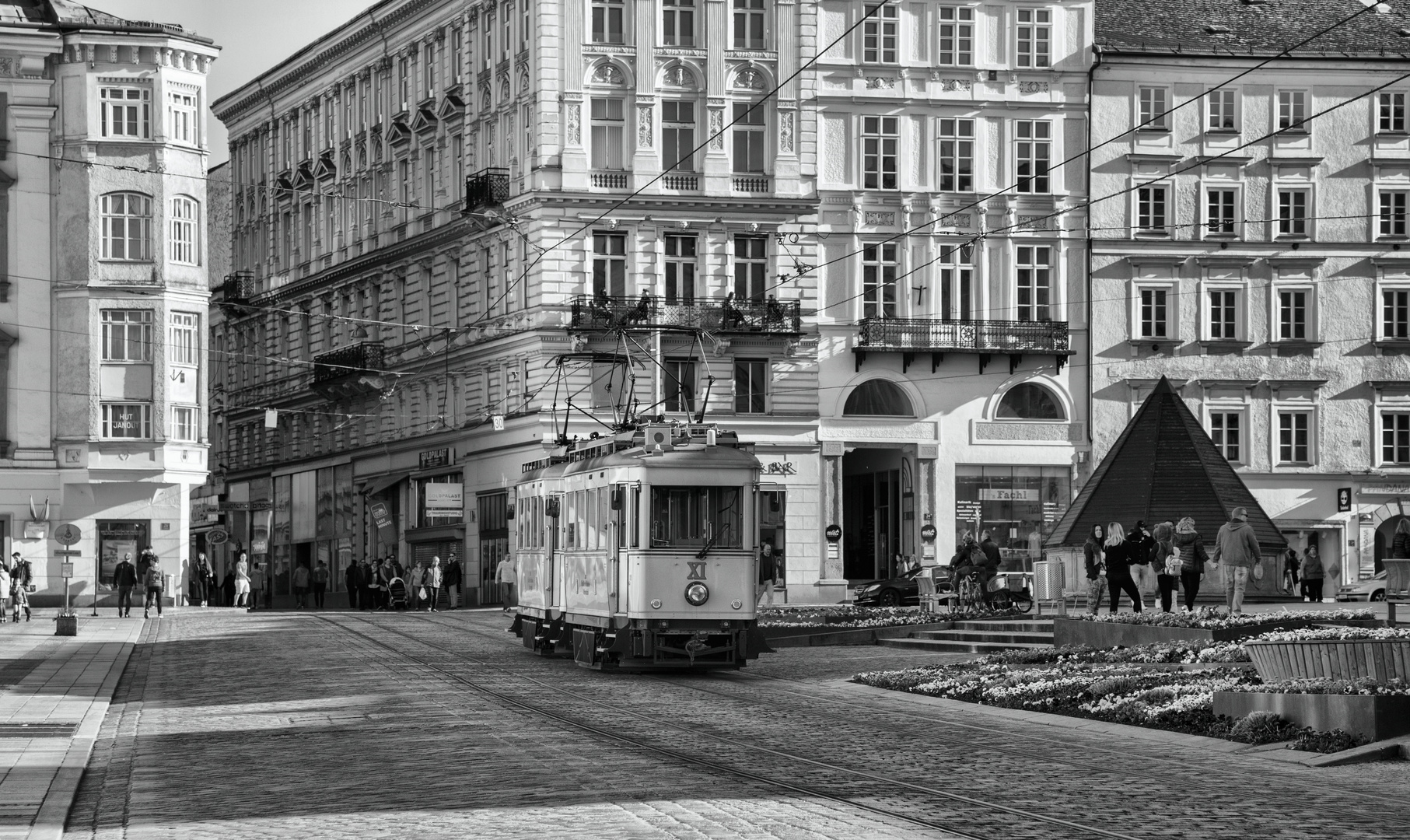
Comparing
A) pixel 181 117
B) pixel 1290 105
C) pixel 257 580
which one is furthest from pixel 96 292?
pixel 1290 105

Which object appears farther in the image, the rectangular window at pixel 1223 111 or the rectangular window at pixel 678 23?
the rectangular window at pixel 1223 111

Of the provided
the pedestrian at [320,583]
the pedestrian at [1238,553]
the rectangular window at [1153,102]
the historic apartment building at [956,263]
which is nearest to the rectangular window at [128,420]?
the pedestrian at [320,583]

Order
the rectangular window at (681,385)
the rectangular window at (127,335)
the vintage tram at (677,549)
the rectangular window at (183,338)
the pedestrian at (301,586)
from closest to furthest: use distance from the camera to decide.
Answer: the vintage tram at (677,549)
the rectangular window at (127,335)
the rectangular window at (183,338)
the rectangular window at (681,385)
the pedestrian at (301,586)

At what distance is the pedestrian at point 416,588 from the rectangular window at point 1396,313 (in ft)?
92.8

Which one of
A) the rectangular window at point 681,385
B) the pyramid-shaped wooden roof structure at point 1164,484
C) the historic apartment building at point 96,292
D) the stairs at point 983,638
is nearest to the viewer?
the stairs at point 983,638

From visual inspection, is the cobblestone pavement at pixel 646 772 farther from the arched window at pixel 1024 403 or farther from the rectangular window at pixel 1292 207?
the rectangular window at pixel 1292 207

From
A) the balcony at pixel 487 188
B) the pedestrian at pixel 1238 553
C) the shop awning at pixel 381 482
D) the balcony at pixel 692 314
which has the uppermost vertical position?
the balcony at pixel 487 188

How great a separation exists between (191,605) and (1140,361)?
28.0 meters

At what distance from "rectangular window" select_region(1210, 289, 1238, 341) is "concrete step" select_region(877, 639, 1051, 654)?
3026 cm

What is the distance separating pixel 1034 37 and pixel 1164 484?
1040 inches

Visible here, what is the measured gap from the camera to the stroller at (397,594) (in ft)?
206

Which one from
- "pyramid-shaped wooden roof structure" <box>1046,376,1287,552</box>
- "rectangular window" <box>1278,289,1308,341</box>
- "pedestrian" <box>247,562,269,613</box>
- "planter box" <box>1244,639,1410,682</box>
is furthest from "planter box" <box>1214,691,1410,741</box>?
"pedestrian" <box>247,562,269,613</box>

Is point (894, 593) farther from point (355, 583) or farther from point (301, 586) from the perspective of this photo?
point (301, 586)

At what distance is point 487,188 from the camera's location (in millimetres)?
64062
